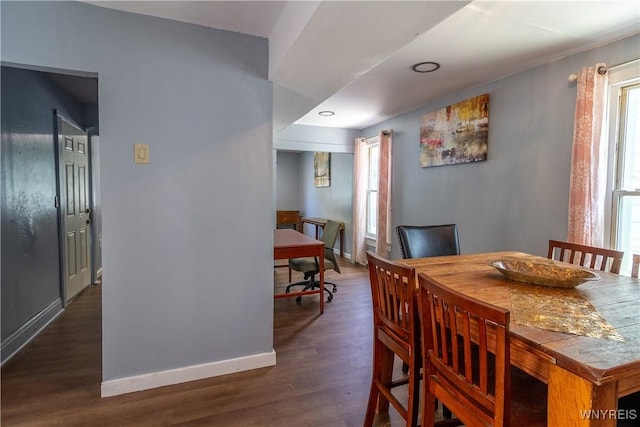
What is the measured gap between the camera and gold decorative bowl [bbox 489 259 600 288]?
1398mm

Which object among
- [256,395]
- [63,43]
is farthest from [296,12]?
[256,395]

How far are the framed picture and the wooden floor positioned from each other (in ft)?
13.8

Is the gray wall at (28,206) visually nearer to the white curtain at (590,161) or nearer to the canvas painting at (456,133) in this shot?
the canvas painting at (456,133)

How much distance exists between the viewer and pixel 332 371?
7.09 ft

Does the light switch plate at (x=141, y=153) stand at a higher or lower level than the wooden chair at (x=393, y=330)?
higher

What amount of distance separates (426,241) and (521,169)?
1.27 m

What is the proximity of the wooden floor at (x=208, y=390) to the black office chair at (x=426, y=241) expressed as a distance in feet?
2.90

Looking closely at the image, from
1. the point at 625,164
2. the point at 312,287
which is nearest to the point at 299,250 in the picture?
the point at 312,287

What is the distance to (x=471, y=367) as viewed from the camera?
1.03 metres

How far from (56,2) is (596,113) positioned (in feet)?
11.0

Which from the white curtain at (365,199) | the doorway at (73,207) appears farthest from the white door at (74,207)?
the white curtain at (365,199)

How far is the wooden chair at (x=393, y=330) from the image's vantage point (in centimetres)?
132

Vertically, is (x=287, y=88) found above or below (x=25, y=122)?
above

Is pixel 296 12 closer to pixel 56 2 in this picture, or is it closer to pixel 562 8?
pixel 56 2
